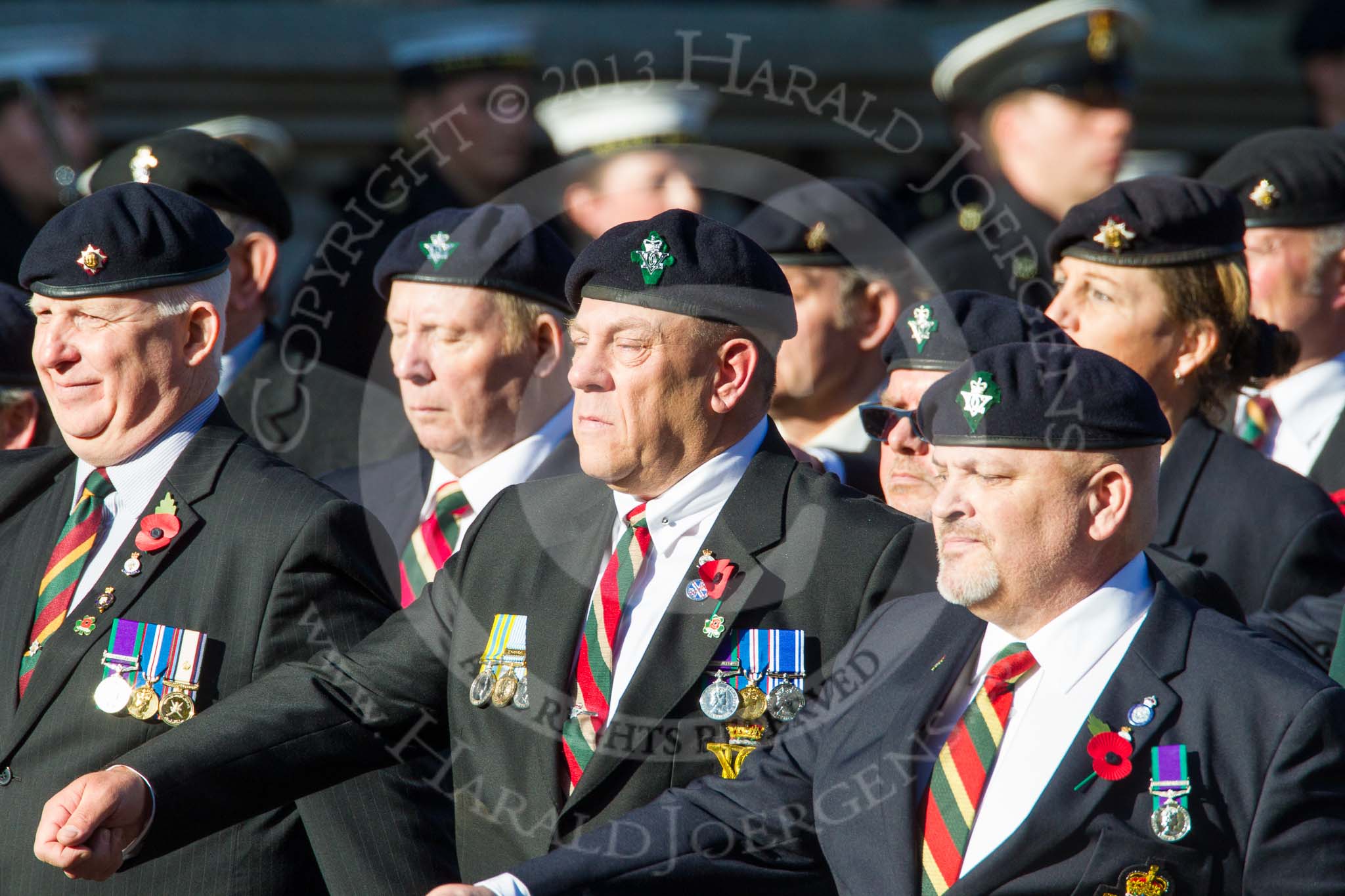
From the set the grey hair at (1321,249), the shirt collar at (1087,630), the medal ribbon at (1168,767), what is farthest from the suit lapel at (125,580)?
the grey hair at (1321,249)

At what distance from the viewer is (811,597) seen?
400cm

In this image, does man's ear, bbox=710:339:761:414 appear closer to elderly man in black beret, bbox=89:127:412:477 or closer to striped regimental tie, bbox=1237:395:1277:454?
elderly man in black beret, bbox=89:127:412:477

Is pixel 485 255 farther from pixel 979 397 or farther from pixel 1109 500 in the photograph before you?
pixel 1109 500

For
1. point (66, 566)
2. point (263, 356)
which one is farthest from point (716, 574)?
point (263, 356)

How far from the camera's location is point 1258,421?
19.0 feet

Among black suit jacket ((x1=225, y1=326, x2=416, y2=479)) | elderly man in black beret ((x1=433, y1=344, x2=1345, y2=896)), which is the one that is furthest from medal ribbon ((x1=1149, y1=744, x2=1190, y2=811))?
black suit jacket ((x1=225, y1=326, x2=416, y2=479))

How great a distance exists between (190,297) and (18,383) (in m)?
1.45

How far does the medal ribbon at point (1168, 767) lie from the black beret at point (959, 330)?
4.83 ft

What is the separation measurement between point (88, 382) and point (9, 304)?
1553mm

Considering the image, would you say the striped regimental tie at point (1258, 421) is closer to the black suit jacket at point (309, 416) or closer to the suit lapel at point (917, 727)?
the suit lapel at point (917, 727)

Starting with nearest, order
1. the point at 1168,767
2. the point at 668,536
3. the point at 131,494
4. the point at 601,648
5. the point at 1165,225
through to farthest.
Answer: the point at 1168,767 → the point at 601,648 → the point at 668,536 → the point at 131,494 → the point at 1165,225

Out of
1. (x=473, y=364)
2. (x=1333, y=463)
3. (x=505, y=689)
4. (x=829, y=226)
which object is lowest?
(x=505, y=689)

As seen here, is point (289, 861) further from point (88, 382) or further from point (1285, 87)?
point (1285, 87)

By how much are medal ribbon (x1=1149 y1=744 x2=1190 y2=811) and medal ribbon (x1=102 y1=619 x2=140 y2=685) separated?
83.9 inches
